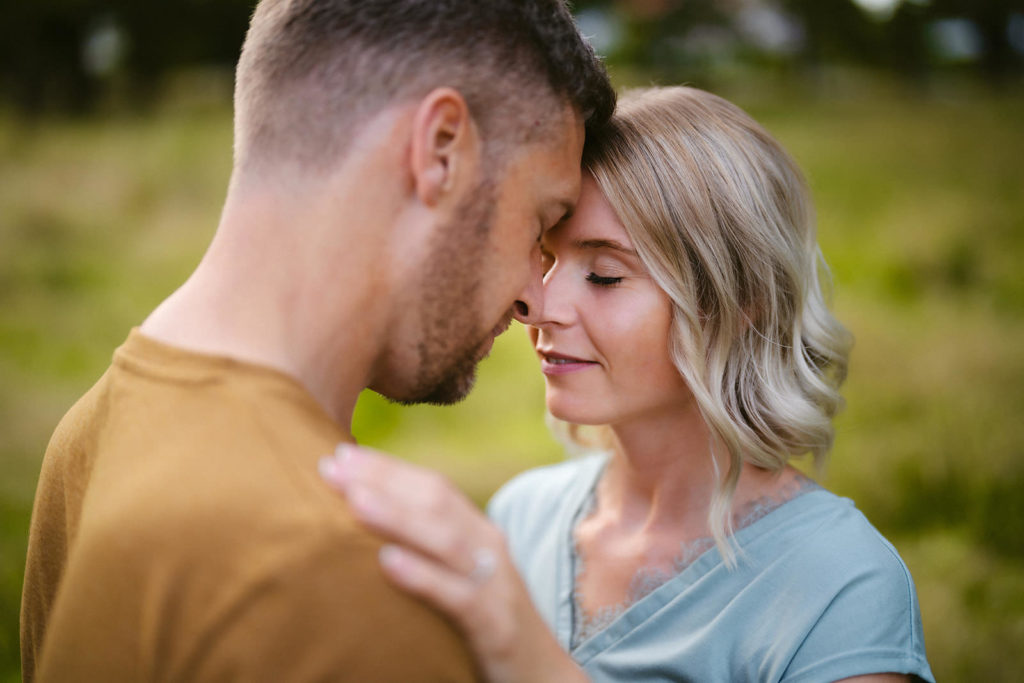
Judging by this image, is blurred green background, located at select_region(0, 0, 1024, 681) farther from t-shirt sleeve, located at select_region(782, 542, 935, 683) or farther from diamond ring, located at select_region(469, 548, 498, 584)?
diamond ring, located at select_region(469, 548, 498, 584)

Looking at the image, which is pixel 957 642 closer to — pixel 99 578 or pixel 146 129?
pixel 99 578

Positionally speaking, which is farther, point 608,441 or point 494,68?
point 608,441

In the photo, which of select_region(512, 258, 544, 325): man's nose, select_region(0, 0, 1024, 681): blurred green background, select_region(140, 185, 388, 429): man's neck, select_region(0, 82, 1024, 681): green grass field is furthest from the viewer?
select_region(0, 0, 1024, 681): blurred green background

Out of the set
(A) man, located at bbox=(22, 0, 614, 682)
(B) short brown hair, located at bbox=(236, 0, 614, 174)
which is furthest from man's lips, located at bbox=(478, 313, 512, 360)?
(B) short brown hair, located at bbox=(236, 0, 614, 174)

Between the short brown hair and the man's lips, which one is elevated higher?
the short brown hair

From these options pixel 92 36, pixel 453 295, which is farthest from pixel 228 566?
pixel 92 36

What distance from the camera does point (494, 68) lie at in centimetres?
144

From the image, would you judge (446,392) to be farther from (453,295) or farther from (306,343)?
(306,343)

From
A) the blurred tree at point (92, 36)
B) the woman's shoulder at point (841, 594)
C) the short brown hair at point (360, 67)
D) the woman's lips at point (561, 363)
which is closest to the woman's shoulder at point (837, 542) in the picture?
the woman's shoulder at point (841, 594)

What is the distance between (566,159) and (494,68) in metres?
0.31

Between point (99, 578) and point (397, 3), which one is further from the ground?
point (397, 3)

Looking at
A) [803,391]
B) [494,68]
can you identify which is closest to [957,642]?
[803,391]

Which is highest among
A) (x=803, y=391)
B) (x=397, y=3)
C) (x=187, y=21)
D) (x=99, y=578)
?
(x=187, y=21)

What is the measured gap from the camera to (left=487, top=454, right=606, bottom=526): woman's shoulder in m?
2.68
